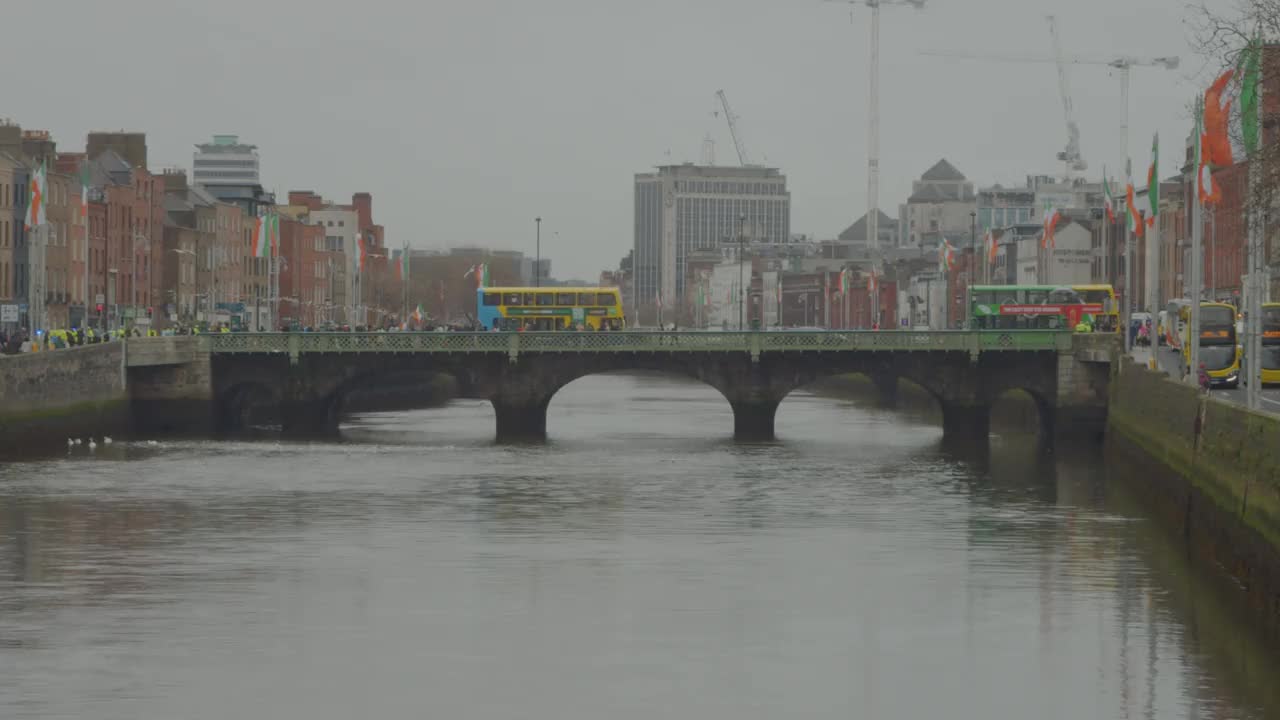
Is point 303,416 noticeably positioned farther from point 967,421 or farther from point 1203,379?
point 1203,379

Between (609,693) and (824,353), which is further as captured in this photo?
(824,353)

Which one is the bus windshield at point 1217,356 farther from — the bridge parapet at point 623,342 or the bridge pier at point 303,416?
the bridge pier at point 303,416

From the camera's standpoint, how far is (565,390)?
559 ft

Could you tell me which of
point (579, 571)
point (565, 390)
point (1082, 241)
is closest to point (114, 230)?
point (565, 390)

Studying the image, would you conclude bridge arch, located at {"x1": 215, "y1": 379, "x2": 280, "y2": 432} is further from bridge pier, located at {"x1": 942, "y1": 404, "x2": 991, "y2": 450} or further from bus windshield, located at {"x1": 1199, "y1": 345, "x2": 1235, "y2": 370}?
bus windshield, located at {"x1": 1199, "y1": 345, "x2": 1235, "y2": 370}

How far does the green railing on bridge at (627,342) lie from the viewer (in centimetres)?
9950

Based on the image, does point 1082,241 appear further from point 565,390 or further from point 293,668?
point 293,668

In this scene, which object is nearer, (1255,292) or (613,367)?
(1255,292)

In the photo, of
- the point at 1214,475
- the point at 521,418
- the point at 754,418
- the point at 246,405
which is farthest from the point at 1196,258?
the point at 246,405

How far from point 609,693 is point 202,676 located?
666 centimetres

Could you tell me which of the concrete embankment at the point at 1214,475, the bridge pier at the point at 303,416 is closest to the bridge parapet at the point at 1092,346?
the concrete embankment at the point at 1214,475

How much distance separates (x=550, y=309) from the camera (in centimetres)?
12388

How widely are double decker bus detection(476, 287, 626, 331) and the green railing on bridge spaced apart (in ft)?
69.8

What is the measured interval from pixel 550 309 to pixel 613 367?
22.4 meters
